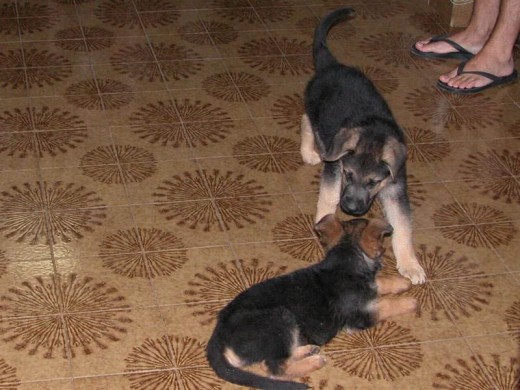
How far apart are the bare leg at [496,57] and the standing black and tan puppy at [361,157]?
1.16 metres

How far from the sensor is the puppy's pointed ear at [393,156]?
312 cm

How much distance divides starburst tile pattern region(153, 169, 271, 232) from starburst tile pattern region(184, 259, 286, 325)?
0.26 m

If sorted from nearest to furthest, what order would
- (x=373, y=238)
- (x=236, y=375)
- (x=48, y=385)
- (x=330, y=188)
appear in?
(x=236, y=375), (x=48, y=385), (x=373, y=238), (x=330, y=188)

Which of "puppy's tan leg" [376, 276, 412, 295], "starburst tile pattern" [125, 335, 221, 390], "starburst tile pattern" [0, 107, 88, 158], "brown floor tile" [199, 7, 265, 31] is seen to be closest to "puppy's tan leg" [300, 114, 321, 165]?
"puppy's tan leg" [376, 276, 412, 295]

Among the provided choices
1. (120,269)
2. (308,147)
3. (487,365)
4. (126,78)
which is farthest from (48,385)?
(126,78)

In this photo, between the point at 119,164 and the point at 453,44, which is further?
the point at 453,44

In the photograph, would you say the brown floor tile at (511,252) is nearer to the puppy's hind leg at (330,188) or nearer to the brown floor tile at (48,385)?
the puppy's hind leg at (330,188)

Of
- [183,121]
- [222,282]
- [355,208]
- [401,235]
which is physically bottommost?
[183,121]

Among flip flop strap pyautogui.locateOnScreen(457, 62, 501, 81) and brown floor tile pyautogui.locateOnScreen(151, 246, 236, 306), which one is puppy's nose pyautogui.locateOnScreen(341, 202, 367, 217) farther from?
flip flop strap pyautogui.locateOnScreen(457, 62, 501, 81)

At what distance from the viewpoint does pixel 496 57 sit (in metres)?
4.64

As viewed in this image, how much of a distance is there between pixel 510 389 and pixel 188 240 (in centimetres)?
131

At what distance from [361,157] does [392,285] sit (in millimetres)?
474

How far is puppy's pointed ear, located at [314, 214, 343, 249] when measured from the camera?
289 cm

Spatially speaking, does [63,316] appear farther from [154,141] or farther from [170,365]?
[154,141]
